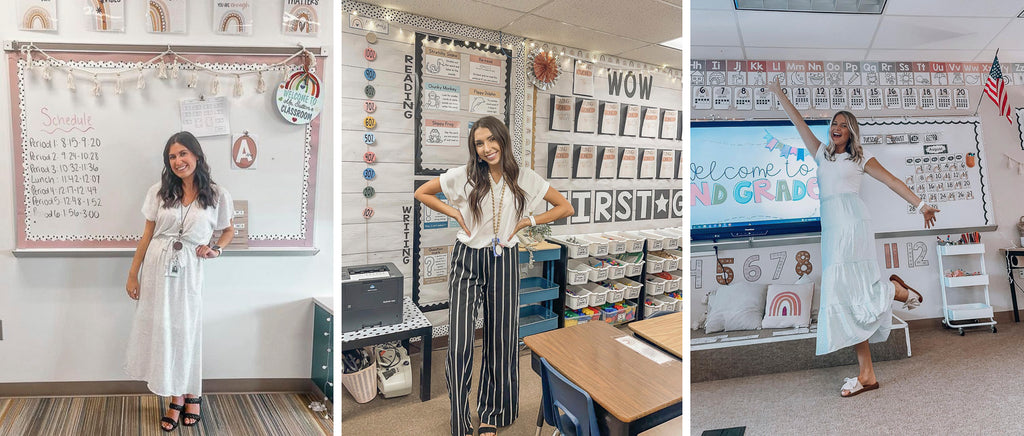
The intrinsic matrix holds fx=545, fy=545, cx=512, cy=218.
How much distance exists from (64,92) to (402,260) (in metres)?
1.98

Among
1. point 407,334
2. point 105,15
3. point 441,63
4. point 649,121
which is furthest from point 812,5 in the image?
point 105,15

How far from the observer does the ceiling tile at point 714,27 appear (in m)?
2.10

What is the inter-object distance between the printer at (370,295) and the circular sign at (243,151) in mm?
994

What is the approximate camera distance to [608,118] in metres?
1.30

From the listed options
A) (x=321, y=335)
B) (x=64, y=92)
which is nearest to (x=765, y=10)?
(x=321, y=335)

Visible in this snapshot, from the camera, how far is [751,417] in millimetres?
2154

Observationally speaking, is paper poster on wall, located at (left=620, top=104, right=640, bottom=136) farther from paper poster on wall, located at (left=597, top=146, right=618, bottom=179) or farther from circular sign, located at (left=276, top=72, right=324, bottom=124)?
circular sign, located at (left=276, top=72, right=324, bottom=124)

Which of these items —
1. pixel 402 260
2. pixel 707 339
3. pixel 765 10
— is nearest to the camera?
pixel 402 260

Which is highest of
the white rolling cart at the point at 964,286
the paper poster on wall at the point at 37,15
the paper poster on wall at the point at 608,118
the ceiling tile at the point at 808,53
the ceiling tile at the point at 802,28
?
the paper poster on wall at the point at 37,15

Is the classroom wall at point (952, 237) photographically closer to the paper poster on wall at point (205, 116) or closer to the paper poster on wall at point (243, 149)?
the paper poster on wall at point (243, 149)

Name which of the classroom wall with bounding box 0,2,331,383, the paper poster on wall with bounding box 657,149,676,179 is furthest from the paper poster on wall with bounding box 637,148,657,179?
the classroom wall with bounding box 0,2,331,383

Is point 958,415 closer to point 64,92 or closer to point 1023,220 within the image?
point 1023,220

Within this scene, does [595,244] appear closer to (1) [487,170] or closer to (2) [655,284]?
(2) [655,284]

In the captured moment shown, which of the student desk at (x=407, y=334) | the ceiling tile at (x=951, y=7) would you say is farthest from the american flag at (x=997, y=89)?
the student desk at (x=407, y=334)
